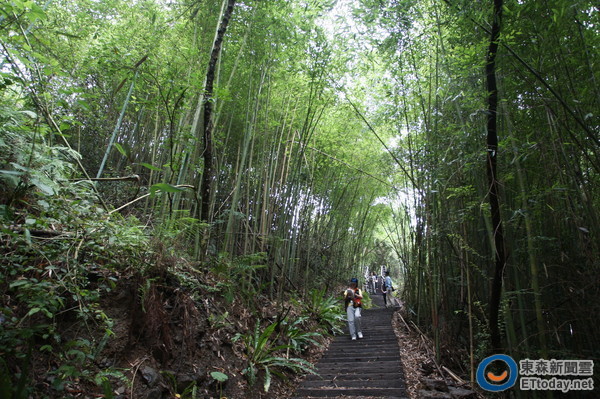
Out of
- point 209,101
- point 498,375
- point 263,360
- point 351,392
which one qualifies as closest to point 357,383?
point 351,392

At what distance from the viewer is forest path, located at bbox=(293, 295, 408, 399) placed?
108 inches

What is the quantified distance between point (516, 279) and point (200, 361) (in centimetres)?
234

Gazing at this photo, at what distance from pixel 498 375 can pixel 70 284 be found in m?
2.62

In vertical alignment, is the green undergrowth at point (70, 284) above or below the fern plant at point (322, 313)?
above

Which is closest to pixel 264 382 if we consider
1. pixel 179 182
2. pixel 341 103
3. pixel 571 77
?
pixel 179 182

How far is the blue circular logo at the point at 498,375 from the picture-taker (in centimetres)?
192

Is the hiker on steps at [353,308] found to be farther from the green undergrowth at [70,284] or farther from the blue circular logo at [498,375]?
the blue circular logo at [498,375]

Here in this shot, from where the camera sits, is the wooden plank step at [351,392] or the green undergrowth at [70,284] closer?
the green undergrowth at [70,284]

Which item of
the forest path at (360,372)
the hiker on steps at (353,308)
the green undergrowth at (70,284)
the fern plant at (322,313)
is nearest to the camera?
the green undergrowth at (70,284)

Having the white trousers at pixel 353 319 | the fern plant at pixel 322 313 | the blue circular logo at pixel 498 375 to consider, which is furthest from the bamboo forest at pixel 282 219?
the fern plant at pixel 322 313

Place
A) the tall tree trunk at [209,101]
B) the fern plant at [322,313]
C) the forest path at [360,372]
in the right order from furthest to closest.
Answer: the fern plant at [322,313], the forest path at [360,372], the tall tree trunk at [209,101]

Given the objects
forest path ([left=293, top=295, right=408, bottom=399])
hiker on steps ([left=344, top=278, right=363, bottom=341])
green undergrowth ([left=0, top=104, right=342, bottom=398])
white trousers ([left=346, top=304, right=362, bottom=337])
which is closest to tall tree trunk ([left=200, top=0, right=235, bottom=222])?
green undergrowth ([left=0, top=104, right=342, bottom=398])

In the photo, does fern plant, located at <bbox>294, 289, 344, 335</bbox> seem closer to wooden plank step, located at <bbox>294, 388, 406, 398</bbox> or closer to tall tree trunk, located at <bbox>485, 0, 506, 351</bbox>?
wooden plank step, located at <bbox>294, 388, 406, 398</bbox>

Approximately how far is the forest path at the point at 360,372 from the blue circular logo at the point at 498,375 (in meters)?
0.77
